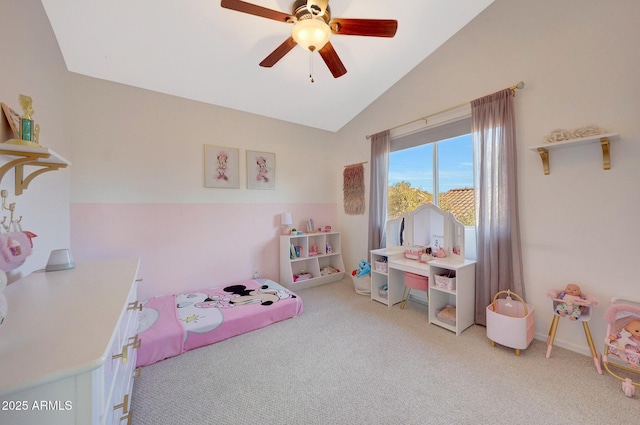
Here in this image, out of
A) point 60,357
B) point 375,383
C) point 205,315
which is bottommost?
point 375,383

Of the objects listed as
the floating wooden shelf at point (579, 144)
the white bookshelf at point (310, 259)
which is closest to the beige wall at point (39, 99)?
the white bookshelf at point (310, 259)

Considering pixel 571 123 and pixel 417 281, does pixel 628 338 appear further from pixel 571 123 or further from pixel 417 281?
pixel 571 123

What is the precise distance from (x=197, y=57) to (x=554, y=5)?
318 centimetres

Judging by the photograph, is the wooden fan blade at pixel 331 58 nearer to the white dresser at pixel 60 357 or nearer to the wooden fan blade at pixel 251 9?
the wooden fan blade at pixel 251 9

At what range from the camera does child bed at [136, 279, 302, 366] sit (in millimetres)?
1946

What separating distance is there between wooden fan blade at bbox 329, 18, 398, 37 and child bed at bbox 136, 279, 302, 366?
8.21ft

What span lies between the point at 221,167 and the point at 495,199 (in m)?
3.11

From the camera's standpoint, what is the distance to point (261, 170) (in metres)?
3.45

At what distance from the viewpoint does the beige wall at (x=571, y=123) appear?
1740 millimetres

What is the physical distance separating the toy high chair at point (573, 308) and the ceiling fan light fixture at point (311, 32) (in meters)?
2.62

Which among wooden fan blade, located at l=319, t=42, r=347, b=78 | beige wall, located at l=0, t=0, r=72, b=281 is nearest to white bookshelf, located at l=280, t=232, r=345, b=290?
wooden fan blade, located at l=319, t=42, r=347, b=78

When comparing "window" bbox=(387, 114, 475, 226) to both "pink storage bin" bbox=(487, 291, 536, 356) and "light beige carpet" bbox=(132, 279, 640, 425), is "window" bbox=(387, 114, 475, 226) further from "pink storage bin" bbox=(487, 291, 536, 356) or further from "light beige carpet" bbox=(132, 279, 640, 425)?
"light beige carpet" bbox=(132, 279, 640, 425)

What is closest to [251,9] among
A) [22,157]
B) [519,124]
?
[22,157]

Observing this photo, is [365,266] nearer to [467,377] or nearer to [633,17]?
[467,377]
